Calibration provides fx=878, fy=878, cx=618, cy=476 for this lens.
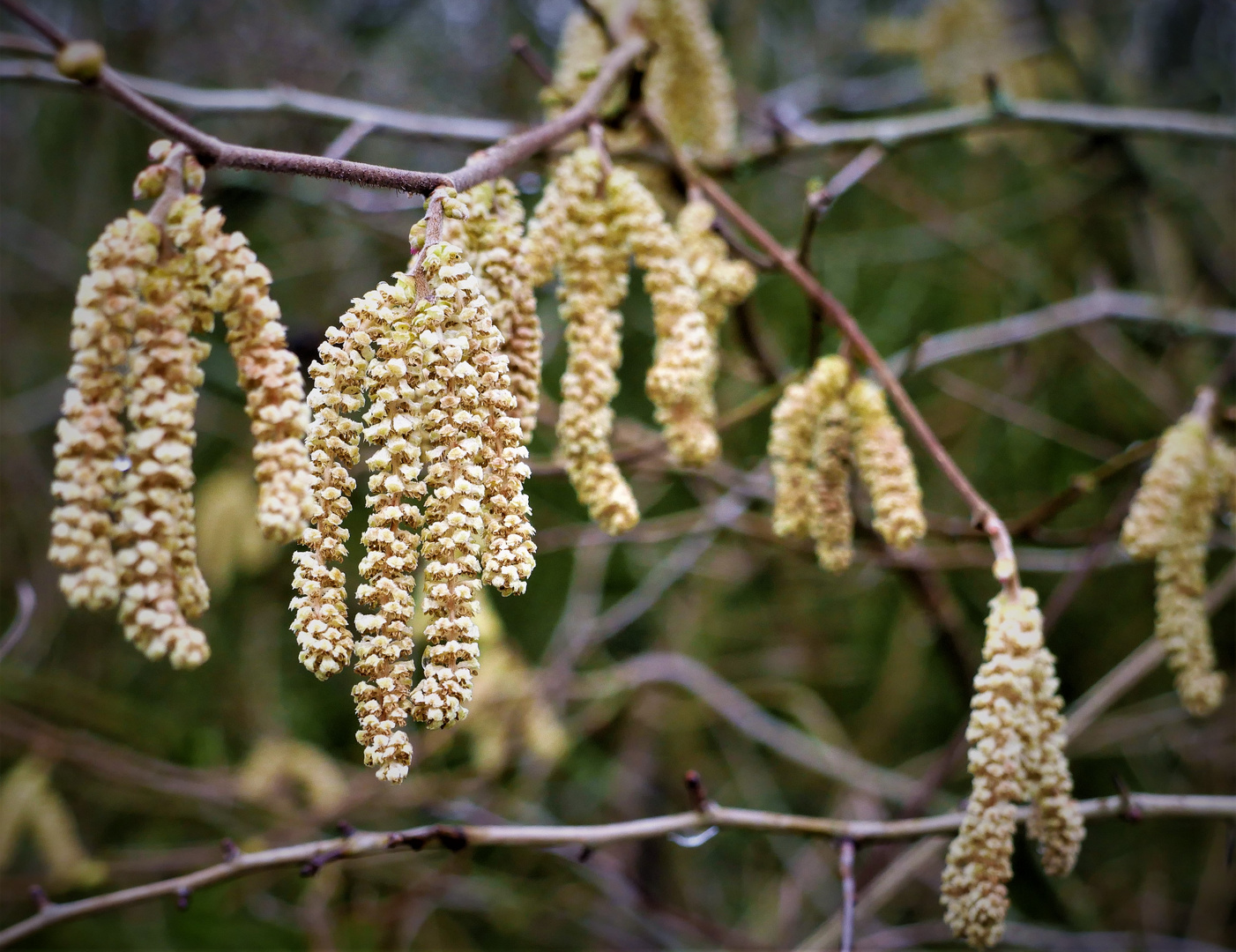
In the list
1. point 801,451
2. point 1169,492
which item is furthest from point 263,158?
point 1169,492

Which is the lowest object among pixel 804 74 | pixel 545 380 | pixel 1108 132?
pixel 1108 132

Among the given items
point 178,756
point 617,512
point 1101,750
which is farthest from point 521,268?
point 1101,750

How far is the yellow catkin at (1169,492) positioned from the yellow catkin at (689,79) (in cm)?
97

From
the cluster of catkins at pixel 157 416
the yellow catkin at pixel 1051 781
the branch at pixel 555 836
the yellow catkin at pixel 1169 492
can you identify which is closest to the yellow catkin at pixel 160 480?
the cluster of catkins at pixel 157 416

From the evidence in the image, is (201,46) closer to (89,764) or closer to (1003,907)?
(89,764)

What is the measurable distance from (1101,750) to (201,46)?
4438 millimetres

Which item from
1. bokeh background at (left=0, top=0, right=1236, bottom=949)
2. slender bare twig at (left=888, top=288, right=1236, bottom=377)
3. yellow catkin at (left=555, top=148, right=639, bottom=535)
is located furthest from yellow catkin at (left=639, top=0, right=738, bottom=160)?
yellow catkin at (left=555, top=148, right=639, bottom=535)

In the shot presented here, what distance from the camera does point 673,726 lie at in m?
3.26

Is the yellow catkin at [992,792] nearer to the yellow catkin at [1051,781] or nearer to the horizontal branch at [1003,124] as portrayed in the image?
the yellow catkin at [1051,781]

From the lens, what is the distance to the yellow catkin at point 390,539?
1.99 ft

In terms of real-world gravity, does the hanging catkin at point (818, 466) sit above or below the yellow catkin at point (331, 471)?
above

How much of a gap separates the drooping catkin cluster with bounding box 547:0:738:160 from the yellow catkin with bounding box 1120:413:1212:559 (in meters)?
0.97

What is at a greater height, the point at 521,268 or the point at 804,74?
the point at 804,74

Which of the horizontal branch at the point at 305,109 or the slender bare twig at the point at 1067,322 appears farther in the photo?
the slender bare twig at the point at 1067,322
